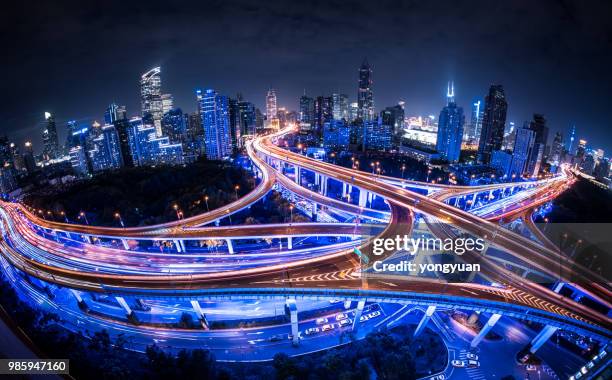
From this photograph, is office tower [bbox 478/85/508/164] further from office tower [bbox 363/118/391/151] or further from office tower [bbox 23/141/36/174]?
office tower [bbox 23/141/36/174]

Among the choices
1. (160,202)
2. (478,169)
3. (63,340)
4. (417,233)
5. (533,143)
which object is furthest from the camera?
(478,169)

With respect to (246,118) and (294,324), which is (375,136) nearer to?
(246,118)

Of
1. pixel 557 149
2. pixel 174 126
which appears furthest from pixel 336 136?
pixel 557 149

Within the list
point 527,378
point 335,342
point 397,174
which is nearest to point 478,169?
Result: point 397,174

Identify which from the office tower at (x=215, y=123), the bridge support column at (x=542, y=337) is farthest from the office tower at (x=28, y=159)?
the bridge support column at (x=542, y=337)

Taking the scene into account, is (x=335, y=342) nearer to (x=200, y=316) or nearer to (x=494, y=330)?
(x=200, y=316)

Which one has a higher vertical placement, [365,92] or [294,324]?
[365,92]
